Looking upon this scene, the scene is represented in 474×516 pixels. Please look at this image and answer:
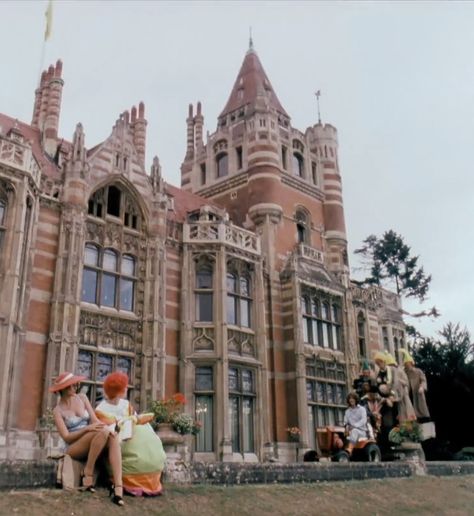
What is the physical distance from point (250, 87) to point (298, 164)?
6689 millimetres

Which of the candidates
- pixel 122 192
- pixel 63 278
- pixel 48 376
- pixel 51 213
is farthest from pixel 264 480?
pixel 122 192

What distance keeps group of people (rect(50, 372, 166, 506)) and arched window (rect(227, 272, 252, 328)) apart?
1683 centimetres

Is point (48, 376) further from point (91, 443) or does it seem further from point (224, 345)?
point (91, 443)

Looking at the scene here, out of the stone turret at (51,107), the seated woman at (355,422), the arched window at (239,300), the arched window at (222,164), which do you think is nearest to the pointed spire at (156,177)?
the stone turret at (51,107)

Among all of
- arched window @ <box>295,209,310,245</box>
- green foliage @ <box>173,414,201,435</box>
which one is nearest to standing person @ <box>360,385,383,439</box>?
green foliage @ <box>173,414,201,435</box>

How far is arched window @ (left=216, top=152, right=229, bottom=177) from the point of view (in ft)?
106

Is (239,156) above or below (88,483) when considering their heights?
above

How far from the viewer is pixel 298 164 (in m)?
32.6

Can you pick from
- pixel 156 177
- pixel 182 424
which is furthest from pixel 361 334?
pixel 182 424

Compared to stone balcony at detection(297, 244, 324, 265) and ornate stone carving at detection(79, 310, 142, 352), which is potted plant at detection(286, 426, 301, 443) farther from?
stone balcony at detection(297, 244, 324, 265)

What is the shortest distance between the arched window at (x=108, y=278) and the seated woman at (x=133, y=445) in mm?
13683

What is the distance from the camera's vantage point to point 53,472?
7.03 meters

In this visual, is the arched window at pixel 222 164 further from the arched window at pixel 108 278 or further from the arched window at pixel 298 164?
the arched window at pixel 108 278

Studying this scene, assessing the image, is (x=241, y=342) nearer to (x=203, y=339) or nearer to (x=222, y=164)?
(x=203, y=339)
